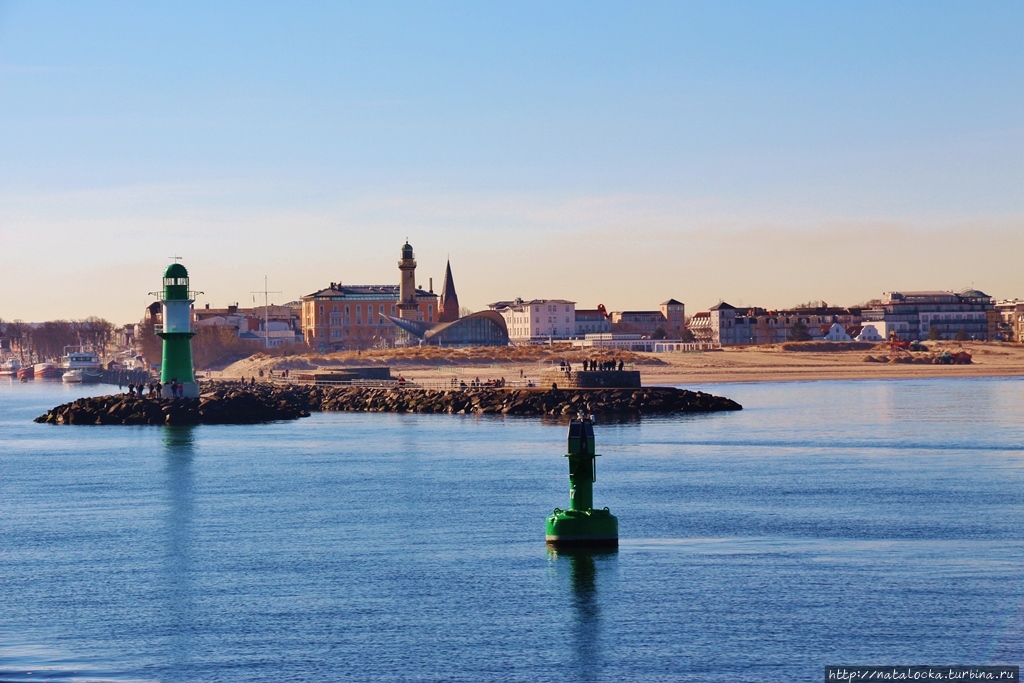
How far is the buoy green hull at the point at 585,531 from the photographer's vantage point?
98.4 ft

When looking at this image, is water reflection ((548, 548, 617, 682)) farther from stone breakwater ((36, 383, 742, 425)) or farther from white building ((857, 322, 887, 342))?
white building ((857, 322, 887, 342))

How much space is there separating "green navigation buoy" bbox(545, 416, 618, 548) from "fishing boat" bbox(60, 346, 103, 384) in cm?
14009

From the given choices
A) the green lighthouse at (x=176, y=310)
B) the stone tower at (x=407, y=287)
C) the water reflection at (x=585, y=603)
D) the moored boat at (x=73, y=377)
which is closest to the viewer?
the water reflection at (x=585, y=603)

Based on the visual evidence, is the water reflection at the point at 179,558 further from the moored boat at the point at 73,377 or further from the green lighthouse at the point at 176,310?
the moored boat at the point at 73,377

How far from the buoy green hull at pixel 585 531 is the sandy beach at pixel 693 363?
79.8 meters

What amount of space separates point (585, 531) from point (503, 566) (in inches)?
89.0

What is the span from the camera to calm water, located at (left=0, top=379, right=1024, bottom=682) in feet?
71.1

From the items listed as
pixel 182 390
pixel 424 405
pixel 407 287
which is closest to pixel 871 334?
pixel 407 287

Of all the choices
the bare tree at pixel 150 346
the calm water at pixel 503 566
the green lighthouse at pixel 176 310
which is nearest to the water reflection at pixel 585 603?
the calm water at pixel 503 566

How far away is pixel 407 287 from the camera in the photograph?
18425cm

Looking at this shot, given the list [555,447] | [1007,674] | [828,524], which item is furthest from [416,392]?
[1007,674]

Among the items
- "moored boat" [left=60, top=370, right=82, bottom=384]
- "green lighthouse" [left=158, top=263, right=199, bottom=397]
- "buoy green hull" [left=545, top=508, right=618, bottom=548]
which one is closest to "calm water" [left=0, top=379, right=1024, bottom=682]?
"buoy green hull" [left=545, top=508, right=618, bottom=548]

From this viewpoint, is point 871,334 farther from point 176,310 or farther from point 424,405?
point 176,310

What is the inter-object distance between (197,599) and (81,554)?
6.01 meters
